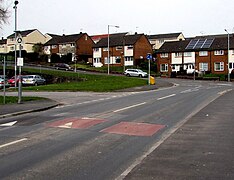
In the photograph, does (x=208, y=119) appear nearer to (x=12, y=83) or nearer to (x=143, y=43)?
(x=12, y=83)

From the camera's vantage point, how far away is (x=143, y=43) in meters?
88.2

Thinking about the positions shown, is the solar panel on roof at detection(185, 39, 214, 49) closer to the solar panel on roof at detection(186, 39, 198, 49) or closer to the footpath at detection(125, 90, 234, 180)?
the solar panel on roof at detection(186, 39, 198, 49)

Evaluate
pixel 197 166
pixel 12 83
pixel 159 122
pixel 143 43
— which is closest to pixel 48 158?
pixel 197 166

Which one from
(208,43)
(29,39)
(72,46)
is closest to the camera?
(208,43)

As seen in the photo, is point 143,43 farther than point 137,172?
Yes

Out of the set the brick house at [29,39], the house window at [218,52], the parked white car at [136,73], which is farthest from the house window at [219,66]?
the brick house at [29,39]

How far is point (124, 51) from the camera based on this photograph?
86.1 metres

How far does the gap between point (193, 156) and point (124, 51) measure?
259 ft

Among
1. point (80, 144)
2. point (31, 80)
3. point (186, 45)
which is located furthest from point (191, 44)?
point (80, 144)

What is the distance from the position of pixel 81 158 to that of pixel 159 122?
231 inches

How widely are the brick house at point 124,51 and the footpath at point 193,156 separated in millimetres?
72425

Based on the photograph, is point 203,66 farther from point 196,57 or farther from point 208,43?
point 208,43

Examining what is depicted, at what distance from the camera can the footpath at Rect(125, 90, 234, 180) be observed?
6.38 meters

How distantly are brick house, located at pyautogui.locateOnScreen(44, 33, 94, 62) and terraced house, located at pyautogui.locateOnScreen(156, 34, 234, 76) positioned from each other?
24.2m
